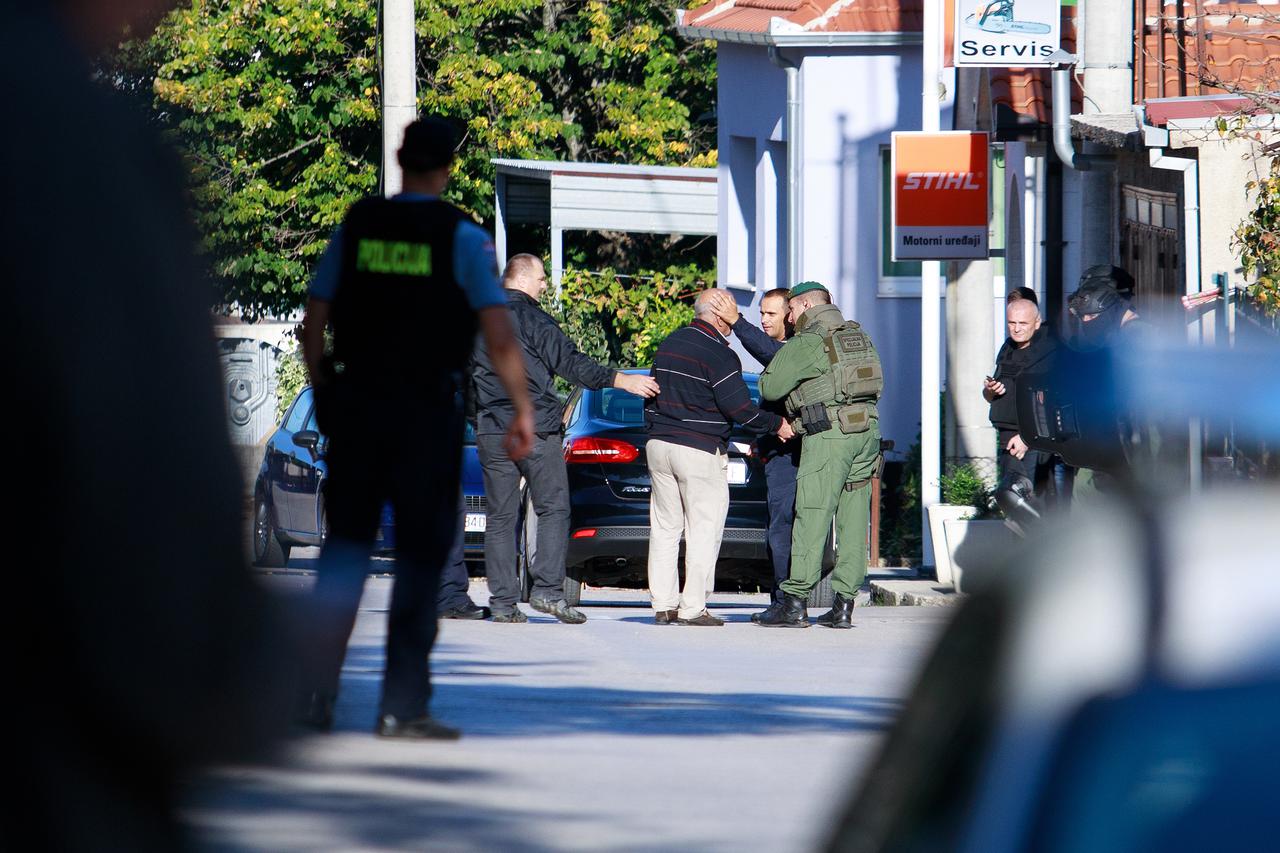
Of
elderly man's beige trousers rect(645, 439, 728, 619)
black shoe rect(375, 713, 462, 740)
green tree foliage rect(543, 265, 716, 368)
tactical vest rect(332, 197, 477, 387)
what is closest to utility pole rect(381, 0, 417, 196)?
elderly man's beige trousers rect(645, 439, 728, 619)

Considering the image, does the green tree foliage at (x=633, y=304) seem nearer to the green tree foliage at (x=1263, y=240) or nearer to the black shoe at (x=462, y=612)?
the green tree foliage at (x=1263, y=240)

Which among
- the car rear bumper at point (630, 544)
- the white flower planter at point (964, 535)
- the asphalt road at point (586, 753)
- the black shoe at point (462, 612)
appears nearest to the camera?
the asphalt road at point (586, 753)

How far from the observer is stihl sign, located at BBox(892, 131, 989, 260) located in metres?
13.3

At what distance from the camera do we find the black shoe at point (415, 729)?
590 centimetres

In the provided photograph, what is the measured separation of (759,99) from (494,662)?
16103mm

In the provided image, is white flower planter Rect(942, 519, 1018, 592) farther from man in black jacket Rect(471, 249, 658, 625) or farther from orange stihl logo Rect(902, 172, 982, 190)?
man in black jacket Rect(471, 249, 658, 625)

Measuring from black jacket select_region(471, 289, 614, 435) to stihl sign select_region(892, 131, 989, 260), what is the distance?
362 centimetres

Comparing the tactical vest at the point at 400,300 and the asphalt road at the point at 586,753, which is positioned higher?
the tactical vest at the point at 400,300

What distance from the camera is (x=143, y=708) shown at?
1.69 meters

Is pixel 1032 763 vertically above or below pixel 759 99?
below

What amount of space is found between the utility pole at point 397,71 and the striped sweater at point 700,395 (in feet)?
15.2

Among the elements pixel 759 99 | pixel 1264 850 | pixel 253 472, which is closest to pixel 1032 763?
pixel 1264 850

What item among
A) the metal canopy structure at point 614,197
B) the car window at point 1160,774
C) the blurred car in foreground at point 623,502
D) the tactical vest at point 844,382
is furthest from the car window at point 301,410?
the car window at point 1160,774

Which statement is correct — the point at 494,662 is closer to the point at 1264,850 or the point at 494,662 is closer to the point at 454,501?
the point at 454,501
